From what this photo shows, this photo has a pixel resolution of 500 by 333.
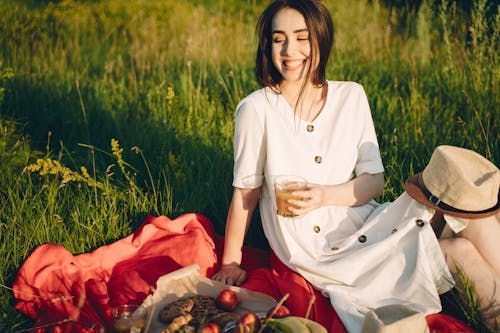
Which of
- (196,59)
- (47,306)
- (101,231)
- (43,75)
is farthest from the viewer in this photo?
(196,59)

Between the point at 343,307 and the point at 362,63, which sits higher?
the point at 362,63

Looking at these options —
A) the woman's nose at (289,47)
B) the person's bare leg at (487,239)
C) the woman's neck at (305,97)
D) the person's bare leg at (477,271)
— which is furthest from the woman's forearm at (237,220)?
the person's bare leg at (487,239)

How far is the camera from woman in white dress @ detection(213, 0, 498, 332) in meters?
2.57

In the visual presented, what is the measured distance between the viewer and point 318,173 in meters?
2.79

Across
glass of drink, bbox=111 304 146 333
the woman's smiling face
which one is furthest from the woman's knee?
glass of drink, bbox=111 304 146 333

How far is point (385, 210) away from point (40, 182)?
7.03ft

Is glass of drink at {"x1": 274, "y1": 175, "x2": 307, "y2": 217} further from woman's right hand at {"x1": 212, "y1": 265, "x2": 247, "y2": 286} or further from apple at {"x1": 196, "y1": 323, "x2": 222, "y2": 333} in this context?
apple at {"x1": 196, "y1": 323, "x2": 222, "y2": 333}

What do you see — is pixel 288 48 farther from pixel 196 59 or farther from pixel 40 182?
pixel 196 59

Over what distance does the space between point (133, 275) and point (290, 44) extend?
1353 millimetres

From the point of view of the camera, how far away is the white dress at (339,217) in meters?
2.54

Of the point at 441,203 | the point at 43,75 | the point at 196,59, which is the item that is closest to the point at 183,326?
the point at 441,203

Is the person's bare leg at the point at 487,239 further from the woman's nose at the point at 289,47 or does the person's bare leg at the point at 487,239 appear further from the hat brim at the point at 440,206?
the woman's nose at the point at 289,47

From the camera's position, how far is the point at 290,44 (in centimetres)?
272

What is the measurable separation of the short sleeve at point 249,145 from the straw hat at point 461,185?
0.74 metres
